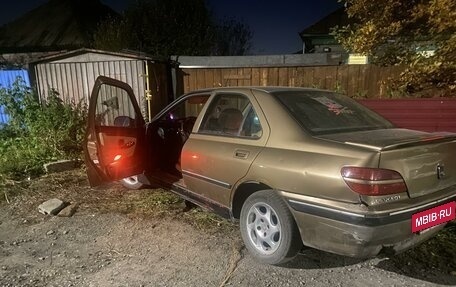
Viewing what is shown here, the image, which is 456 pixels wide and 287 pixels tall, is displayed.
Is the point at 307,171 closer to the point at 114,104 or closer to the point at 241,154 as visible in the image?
the point at 241,154

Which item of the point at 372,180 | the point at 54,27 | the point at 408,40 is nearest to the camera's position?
the point at 372,180

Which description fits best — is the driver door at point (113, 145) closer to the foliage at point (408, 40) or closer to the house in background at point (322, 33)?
the foliage at point (408, 40)

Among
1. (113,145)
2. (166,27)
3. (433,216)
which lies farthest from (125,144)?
(166,27)

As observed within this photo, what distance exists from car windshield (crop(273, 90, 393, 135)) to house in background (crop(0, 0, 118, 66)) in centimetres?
1946

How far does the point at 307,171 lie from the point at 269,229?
0.68 metres

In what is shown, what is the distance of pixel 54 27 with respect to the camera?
78.3 feet

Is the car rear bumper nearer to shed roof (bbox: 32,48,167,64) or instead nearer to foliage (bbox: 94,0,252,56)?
shed roof (bbox: 32,48,167,64)

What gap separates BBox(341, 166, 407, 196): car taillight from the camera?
95.0 inches

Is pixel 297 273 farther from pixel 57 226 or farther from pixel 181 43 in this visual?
pixel 181 43

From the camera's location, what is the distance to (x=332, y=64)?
8664 mm

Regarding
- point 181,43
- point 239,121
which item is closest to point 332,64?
point 239,121

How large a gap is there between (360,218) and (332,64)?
687cm

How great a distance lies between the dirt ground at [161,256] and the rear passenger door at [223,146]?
486mm

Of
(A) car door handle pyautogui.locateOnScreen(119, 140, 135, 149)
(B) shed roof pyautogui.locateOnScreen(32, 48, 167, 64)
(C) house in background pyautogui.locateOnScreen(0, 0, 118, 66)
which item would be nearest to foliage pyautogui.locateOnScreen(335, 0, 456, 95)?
(B) shed roof pyautogui.locateOnScreen(32, 48, 167, 64)
